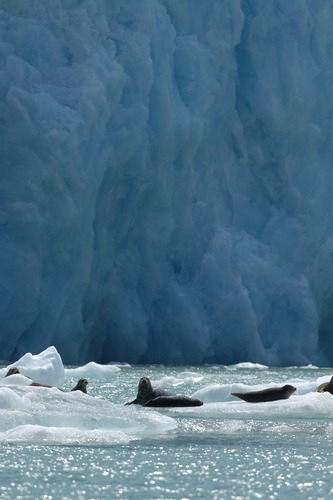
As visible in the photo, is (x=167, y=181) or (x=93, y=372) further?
(x=167, y=181)

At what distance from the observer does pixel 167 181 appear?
25125 mm

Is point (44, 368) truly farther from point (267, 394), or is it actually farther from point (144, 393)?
point (267, 394)

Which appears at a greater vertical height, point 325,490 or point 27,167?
point 27,167

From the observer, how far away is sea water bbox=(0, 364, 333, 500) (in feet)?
20.8

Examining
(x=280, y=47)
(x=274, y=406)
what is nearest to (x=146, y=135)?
(x=280, y=47)

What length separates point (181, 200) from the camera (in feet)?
84.4

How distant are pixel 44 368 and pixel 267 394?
11.7ft

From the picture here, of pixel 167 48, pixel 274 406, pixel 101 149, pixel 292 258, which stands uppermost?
pixel 167 48

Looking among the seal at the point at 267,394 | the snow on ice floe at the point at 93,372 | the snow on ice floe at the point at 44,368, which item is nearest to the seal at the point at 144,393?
the seal at the point at 267,394

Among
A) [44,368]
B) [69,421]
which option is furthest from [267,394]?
[69,421]

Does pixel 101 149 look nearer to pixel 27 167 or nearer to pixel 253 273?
pixel 27 167

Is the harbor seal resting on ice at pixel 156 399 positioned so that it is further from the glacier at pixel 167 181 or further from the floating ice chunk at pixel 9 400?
the glacier at pixel 167 181

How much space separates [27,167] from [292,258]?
744 centimetres

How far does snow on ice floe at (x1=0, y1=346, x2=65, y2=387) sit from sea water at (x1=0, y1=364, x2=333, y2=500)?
127 inches
